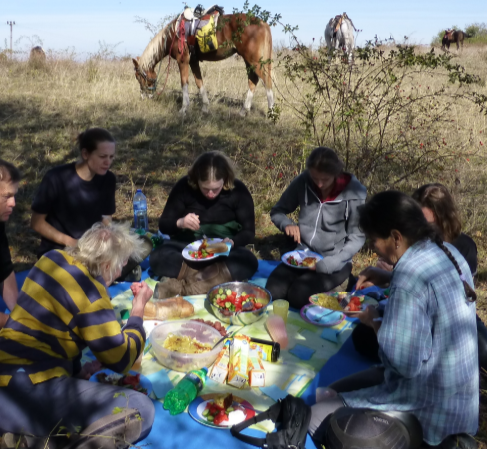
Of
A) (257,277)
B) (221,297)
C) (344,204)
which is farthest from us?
(257,277)

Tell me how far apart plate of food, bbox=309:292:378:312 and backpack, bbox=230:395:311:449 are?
1.18m

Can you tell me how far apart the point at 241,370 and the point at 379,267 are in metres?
1.50

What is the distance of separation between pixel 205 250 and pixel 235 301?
0.71m

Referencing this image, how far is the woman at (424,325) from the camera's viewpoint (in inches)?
83.8

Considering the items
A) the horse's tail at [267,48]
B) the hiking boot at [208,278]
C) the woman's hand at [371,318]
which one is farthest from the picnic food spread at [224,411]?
the horse's tail at [267,48]

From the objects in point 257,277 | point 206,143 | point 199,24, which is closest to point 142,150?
point 206,143

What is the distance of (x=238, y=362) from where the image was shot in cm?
301

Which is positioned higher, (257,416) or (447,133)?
(447,133)

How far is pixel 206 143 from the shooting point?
8.26m

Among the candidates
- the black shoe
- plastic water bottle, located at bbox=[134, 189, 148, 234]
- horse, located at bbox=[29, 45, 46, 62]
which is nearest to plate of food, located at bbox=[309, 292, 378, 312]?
the black shoe

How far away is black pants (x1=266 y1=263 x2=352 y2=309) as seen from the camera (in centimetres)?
397

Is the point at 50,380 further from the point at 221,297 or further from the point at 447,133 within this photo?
the point at 447,133

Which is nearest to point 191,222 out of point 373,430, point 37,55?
point 373,430

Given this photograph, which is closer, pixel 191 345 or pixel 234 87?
pixel 191 345
